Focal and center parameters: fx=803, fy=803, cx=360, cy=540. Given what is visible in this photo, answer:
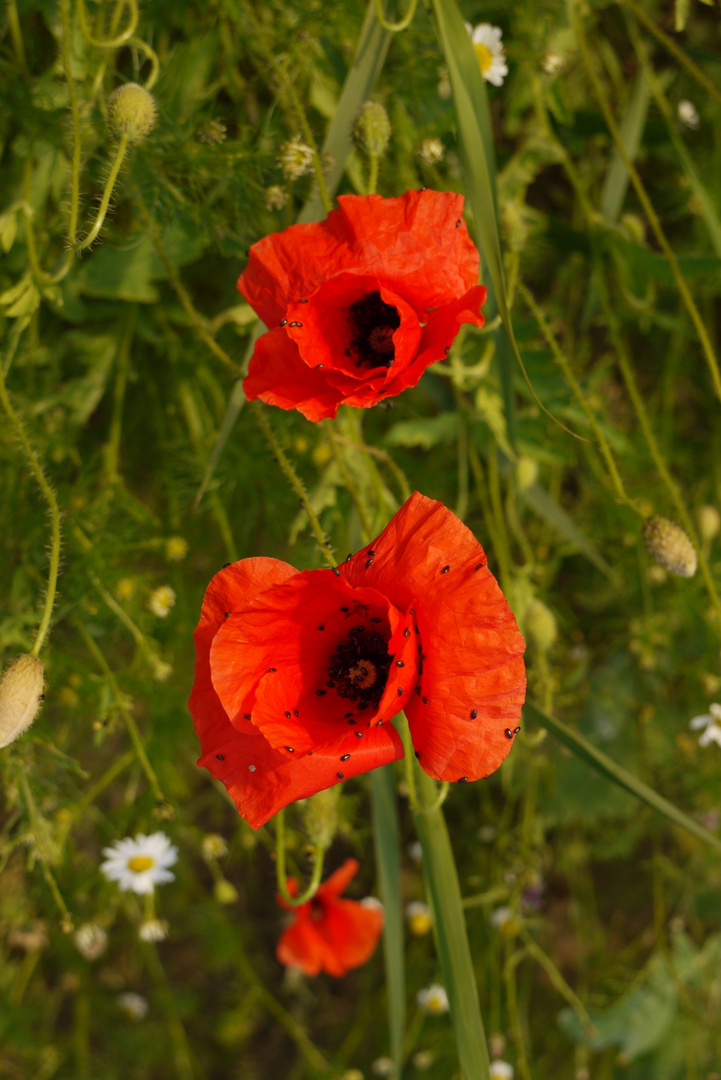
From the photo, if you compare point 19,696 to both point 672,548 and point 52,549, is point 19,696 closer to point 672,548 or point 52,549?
point 52,549

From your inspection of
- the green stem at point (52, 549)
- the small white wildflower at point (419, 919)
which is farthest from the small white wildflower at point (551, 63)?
the small white wildflower at point (419, 919)

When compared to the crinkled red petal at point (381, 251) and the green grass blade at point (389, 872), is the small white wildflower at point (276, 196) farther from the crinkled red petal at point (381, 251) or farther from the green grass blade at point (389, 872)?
the green grass blade at point (389, 872)

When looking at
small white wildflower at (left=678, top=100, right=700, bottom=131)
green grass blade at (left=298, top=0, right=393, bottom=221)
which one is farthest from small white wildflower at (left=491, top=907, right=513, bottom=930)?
small white wildflower at (left=678, top=100, right=700, bottom=131)

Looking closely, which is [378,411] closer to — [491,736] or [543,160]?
[543,160]

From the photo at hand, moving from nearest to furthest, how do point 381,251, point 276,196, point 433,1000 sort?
point 381,251
point 276,196
point 433,1000

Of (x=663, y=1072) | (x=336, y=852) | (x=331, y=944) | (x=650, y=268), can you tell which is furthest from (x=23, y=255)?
(x=663, y=1072)

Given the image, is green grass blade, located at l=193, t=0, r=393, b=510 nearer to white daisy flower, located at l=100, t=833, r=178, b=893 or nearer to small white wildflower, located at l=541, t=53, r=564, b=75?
small white wildflower, located at l=541, t=53, r=564, b=75

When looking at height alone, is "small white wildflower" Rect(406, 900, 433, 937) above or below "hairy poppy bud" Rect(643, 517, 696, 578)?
below

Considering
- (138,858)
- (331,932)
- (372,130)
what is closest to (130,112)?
(372,130)
